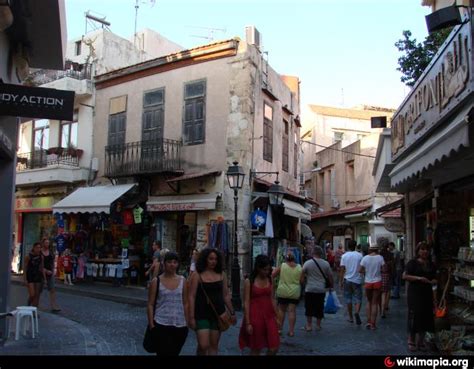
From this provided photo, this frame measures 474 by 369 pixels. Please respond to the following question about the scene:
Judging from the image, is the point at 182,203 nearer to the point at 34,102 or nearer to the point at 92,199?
the point at 92,199

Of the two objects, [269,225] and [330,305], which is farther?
[269,225]

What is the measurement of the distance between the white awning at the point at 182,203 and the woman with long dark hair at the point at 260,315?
31.4ft

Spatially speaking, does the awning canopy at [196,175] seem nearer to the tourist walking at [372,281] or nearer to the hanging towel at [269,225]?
the hanging towel at [269,225]

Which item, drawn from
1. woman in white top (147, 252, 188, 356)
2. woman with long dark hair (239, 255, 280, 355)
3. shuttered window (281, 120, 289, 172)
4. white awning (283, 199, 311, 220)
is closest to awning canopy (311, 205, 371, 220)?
shuttered window (281, 120, 289, 172)

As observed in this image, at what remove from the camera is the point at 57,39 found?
27.2 feet

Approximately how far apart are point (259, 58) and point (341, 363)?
44.4 feet

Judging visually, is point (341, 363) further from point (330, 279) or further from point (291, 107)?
point (291, 107)

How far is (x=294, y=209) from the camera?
17.7 metres

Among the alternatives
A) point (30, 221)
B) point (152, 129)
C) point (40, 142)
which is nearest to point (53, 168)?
point (40, 142)

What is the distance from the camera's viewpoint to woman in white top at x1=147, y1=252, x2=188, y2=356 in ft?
17.4

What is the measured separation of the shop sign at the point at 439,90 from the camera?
6.11 metres

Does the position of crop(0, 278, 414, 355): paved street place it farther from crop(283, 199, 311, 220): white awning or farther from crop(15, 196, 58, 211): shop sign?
crop(15, 196, 58, 211): shop sign

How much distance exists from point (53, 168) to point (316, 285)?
13.6 meters

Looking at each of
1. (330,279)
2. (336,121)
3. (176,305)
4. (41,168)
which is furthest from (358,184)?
(176,305)
